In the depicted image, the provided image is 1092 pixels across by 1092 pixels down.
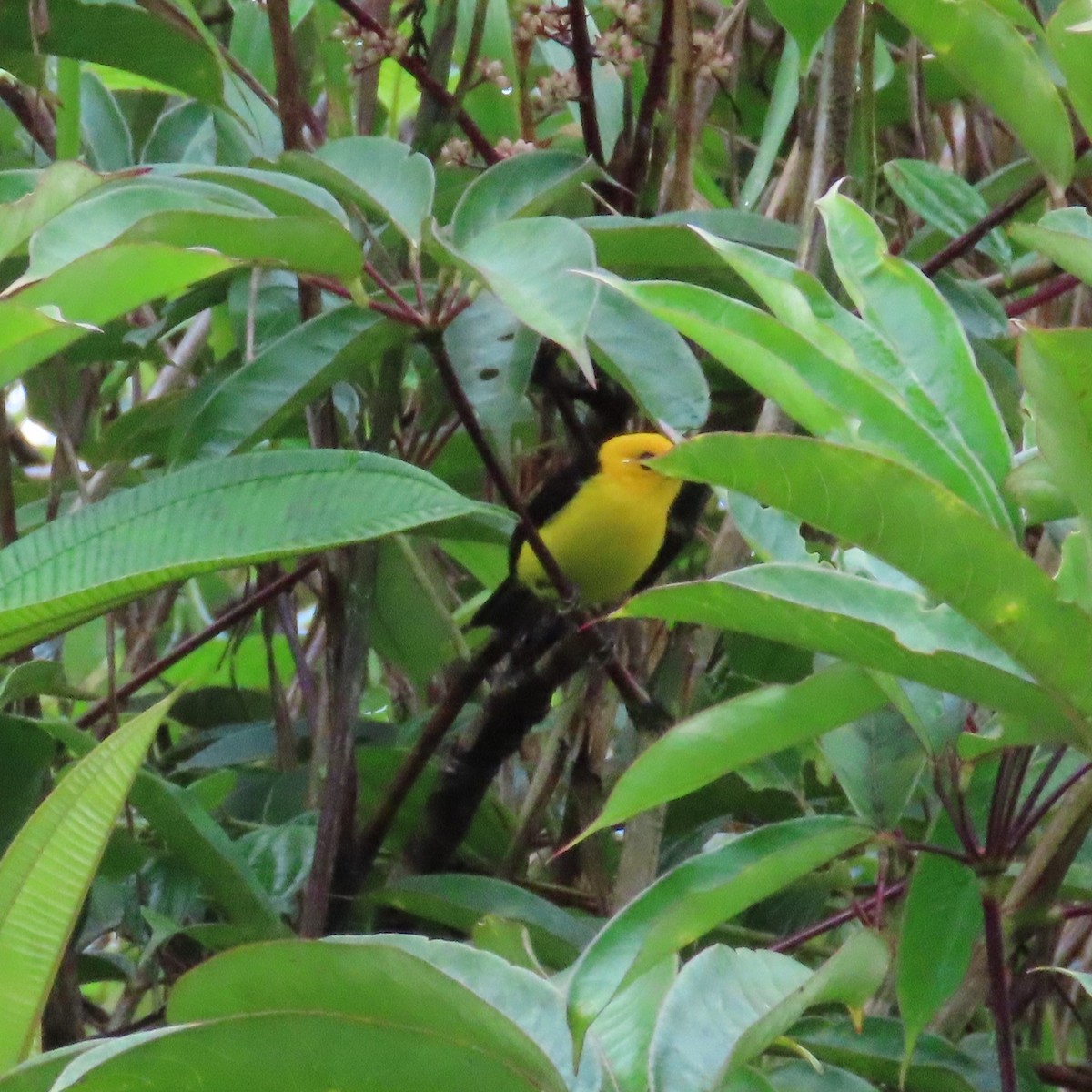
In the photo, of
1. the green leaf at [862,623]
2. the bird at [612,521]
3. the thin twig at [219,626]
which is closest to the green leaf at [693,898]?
the green leaf at [862,623]

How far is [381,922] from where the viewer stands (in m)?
1.36

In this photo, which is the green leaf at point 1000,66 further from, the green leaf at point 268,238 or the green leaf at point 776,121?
the green leaf at point 268,238

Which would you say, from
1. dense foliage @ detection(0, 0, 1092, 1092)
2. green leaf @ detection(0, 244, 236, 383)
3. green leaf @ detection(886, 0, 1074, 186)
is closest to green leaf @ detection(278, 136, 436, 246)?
dense foliage @ detection(0, 0, 1092, 1092)

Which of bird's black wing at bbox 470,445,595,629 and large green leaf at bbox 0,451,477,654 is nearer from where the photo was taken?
large green leaf at bbox 0,451,477,654

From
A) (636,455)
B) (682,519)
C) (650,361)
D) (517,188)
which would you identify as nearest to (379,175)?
(517,188)

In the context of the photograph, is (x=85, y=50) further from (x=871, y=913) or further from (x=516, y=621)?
(x=871, y=913)

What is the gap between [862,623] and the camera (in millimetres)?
692

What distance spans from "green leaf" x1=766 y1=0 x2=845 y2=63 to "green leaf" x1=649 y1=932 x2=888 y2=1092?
2.12 ft

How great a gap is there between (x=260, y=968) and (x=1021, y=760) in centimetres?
46

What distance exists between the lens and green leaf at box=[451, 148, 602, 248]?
1074mm

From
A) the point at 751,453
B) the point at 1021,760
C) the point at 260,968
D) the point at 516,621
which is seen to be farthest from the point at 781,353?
the point at 516,621

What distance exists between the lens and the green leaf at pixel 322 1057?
0.70 meters

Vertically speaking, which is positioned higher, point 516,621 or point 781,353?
point 781,353

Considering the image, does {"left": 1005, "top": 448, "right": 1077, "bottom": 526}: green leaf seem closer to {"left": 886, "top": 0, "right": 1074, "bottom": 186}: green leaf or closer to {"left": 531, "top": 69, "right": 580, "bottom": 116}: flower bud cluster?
{"left": 886, "top": 0, "right": 1074, "bottom": 186}: green leaf
